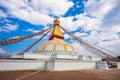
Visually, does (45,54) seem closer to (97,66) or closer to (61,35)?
(61,35)

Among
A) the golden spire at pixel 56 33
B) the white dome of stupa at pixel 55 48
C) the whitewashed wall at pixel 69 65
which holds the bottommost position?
the whitewashed wall at pixel 69 65

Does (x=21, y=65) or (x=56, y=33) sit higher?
(x=56, y=33)

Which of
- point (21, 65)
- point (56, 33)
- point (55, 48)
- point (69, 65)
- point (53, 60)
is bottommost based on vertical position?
point (69, 65)

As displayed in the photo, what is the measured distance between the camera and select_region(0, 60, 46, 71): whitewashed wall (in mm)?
19141

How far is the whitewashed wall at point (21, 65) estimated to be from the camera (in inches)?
754

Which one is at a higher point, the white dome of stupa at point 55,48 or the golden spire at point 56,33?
the golden spire at point 56,33

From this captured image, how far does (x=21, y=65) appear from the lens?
20.5m

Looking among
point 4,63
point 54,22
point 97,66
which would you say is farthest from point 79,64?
point 54,22

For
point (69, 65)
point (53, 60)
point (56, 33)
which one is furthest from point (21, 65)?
point (56, 33)

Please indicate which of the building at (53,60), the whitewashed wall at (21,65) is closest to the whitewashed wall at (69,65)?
the building at (53,60)

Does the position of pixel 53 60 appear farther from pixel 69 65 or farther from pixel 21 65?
pixel 21 65

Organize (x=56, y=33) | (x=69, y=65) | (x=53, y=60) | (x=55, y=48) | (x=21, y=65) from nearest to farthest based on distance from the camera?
1. (x=21, y=65)
2. (x=53, y=60)
3. (x=69, y=65)
4. (x=55, y=48)
5. (x=56, y=33)

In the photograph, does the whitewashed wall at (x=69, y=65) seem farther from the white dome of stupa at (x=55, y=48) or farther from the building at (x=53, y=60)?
the white dome of stupa at (x=55, y=48)

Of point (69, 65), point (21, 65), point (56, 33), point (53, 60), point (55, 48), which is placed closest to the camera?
point (21, 65)
